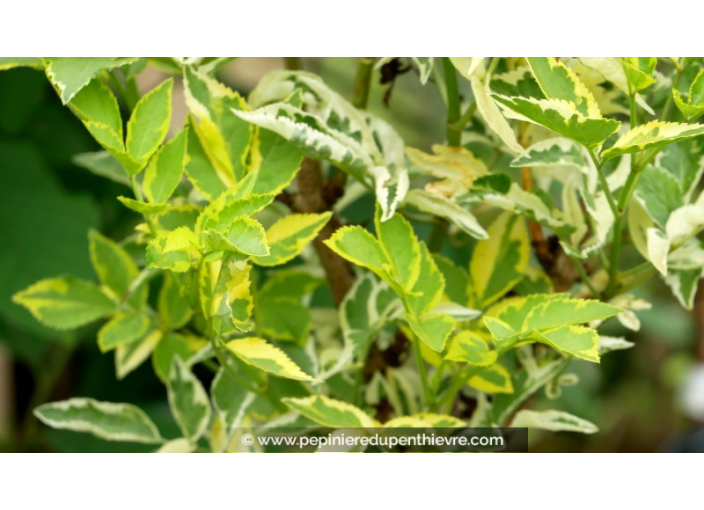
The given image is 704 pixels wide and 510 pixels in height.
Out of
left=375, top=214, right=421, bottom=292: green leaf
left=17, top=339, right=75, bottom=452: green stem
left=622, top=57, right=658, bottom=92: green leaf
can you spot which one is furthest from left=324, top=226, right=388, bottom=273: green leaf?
left=17, top=339, right=75, bottom=452: green stem

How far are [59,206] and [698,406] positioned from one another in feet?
3.38

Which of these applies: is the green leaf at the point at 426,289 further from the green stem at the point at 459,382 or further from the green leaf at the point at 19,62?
the green leaf at the point at 19,62

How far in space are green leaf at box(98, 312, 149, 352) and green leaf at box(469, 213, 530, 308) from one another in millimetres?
157

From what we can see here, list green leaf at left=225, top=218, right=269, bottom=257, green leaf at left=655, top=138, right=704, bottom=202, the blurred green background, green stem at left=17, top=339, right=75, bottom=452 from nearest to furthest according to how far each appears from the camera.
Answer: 1. green leaf at left=225, top=218, right=269, bottom=257
2. green leaf at left=655, top=138, right=704, bottom=202
3. the blurred green background
4. green stem at left=17, top=339, right=75, bottom=452

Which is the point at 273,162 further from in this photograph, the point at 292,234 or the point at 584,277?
the point at 584,277

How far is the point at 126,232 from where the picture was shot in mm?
558

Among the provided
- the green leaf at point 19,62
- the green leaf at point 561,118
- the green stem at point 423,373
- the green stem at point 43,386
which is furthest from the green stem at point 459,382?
the green stem at point 43,386

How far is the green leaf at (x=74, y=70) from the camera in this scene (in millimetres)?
277

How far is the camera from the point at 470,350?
294 millimetres

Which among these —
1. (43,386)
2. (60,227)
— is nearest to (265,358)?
(60,227)

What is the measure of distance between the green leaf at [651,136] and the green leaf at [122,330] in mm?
223

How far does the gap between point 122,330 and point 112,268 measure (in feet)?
0.12

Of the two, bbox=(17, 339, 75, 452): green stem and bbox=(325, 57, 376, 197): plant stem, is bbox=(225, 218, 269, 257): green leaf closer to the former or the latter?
bbox=(325, 57, 376, 197): plant stem

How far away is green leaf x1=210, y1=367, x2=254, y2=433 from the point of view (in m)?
0.34
